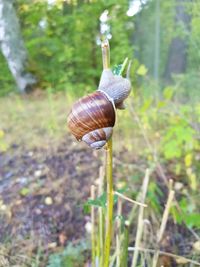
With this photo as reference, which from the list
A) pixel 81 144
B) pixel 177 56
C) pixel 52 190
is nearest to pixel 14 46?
pixel 177 56

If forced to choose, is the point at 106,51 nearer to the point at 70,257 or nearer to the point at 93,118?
the point at 93,118

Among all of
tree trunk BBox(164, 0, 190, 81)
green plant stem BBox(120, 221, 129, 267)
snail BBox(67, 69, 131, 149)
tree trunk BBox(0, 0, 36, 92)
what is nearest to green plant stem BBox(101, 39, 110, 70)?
snail BBox(67, 69, 131, 149)

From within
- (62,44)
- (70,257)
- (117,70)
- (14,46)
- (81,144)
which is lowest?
(70,257)

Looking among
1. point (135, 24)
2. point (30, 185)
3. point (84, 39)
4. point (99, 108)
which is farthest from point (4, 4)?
point (99, 108)

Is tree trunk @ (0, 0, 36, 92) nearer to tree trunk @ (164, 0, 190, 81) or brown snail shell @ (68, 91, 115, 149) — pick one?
tree trunk @ (164, 0, 190, 81)

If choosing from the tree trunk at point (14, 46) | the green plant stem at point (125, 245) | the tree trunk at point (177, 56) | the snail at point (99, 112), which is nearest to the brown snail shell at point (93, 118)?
the snail at point (99, 112)

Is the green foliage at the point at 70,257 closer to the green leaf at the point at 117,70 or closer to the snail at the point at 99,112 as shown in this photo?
the snail at the point at 99,112
